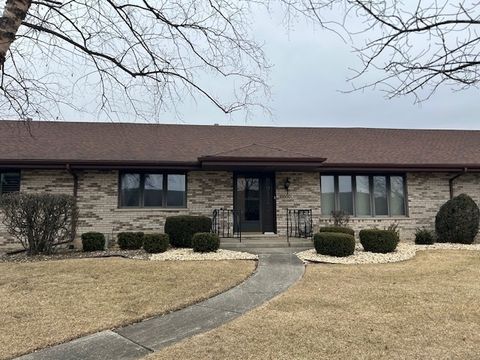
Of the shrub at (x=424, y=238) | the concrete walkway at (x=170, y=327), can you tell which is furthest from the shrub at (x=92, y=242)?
the shrub at (x=424, y=238)

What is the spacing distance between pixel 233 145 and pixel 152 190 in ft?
12.2

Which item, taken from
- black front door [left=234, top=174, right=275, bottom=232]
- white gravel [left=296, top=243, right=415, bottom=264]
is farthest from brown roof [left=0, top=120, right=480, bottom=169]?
white gravel [left=296, top=243, right=415, bottom=264]

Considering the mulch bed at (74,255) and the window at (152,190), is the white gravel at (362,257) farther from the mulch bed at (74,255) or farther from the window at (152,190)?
the window at (152,190)

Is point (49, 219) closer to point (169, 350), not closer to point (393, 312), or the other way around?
point (169, 350)

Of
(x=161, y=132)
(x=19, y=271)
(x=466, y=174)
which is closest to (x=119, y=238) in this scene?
(x=19, y=271)

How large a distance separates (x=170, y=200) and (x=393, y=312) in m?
9.49

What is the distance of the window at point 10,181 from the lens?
1351 cm

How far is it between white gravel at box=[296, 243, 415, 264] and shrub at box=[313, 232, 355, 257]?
0.13m

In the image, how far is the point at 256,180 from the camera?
1476cm

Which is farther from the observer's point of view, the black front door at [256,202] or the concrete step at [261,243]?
the black front door at [256,202]

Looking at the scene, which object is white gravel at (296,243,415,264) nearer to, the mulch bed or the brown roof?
the brown roof

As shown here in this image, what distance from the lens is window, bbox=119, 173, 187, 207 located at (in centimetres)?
1403

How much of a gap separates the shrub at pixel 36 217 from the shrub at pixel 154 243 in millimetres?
2215

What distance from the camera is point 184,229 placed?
12000mm
